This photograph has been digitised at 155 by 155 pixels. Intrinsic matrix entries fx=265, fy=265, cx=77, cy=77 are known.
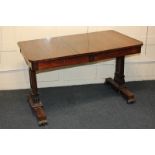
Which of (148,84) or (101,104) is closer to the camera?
(101,104)

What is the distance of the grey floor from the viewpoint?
2494 mm

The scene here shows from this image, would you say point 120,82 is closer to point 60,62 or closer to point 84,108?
point 84,108

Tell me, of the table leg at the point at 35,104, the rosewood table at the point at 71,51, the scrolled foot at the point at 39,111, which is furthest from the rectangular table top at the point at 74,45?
Result: the scrolled foot at the point at 39,111

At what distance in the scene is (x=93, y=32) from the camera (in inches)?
117

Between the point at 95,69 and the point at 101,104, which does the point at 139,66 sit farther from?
the point at 101,104

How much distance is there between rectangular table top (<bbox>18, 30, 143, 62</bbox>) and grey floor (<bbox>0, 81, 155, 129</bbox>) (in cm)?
66

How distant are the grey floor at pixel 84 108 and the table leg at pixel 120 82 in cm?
6

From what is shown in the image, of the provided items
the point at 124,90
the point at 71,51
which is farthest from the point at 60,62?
the point at 124,90

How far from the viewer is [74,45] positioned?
2555 millimetres

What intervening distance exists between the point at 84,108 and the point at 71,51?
687mm

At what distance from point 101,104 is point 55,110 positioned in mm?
501

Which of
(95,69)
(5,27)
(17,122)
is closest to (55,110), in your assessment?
(17,122)

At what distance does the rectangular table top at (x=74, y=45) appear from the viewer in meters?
2.32

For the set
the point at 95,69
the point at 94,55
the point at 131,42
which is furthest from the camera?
the point at 95,69
